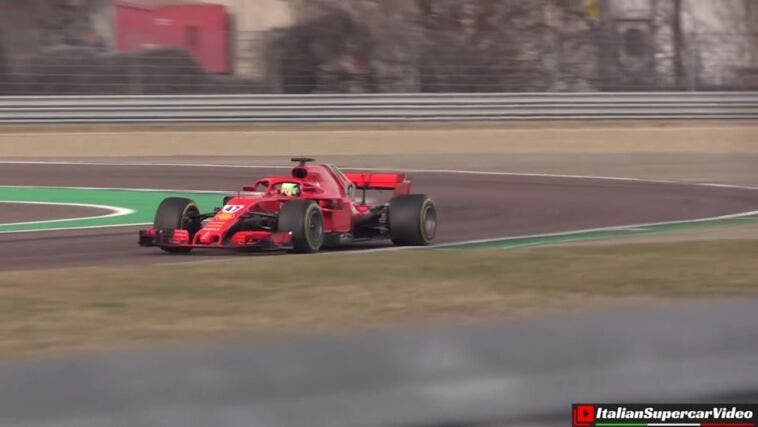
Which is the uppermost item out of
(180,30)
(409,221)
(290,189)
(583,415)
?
(180,30)

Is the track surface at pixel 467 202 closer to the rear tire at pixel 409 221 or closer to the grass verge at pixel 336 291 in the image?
the rear tire at pixel 409 221

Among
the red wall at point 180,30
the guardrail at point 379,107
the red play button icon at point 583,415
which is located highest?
the red wall at point 180,30

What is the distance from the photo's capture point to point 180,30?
28.5 m

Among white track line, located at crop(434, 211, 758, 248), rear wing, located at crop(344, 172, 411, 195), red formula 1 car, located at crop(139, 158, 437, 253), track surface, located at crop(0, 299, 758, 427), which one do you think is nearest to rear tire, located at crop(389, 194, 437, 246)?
red formula 1 car, located at crop(139, 158, 437, 253)

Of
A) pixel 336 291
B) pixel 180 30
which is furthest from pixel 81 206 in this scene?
pixel 180 30

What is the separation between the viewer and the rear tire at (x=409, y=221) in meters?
13.0

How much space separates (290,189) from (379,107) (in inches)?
559

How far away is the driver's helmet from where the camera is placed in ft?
42.0

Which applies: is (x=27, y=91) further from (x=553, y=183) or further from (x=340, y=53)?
(x=553, y=183)

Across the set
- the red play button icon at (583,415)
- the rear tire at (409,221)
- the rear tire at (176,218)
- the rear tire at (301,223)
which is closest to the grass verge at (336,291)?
the rear tire at (301,223)

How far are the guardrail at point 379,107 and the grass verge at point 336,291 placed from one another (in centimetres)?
1606

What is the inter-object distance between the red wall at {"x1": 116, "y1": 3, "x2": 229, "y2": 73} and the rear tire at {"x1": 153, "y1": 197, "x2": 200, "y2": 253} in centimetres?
1493

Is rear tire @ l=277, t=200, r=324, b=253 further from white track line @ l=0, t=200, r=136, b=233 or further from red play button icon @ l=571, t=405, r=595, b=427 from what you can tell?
red play button icon @ l=571, t=405, r=595, b=427

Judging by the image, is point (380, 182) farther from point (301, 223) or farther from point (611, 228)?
point (611, 228)
